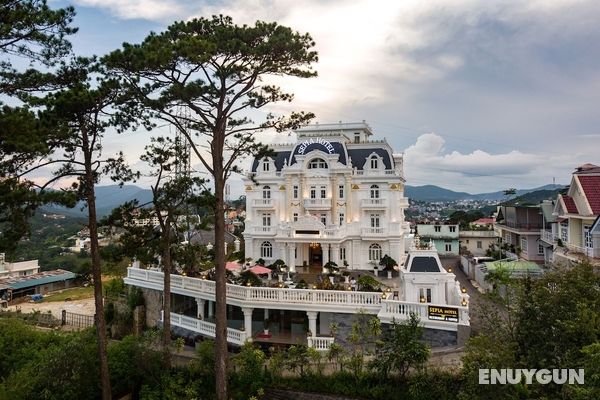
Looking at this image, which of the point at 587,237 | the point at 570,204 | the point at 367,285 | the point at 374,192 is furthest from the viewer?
the point at 374,192

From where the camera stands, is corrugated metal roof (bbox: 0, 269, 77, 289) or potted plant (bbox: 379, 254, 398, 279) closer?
potted plant (bbox: 379, 254, 398, 279)

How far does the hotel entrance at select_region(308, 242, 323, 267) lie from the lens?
32.4 meters

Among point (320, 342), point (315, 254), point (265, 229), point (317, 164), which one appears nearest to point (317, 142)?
point (317, 164)

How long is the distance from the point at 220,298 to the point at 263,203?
19759 millimetres

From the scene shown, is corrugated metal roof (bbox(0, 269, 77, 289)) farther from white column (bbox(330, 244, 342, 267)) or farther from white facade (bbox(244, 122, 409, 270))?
white column (bbox(330, 244, 342, 267))

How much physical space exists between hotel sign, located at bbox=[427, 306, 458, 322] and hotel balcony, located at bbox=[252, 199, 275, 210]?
63.2 feet

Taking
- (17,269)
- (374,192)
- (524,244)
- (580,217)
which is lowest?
(17,269)

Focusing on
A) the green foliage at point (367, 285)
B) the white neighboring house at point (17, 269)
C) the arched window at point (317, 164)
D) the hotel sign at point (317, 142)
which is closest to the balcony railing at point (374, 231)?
the arched window at point (317, 164)

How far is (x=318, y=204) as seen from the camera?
105ft

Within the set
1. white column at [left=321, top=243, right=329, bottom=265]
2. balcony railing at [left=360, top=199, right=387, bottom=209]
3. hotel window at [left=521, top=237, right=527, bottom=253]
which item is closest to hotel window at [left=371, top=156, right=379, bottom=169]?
balcony railing at [left=360, top=199, right=387, bottom=209]

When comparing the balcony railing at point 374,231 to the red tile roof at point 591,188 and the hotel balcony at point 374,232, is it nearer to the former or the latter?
the hotel balcony at point 374,232

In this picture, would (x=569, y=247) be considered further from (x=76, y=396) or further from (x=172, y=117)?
(x=76, y=396)

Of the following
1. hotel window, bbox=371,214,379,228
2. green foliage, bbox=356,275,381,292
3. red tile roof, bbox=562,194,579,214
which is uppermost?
red tile roof, bbox=562,194,579,214

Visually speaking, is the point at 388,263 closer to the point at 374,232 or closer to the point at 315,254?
the point at 374,232
